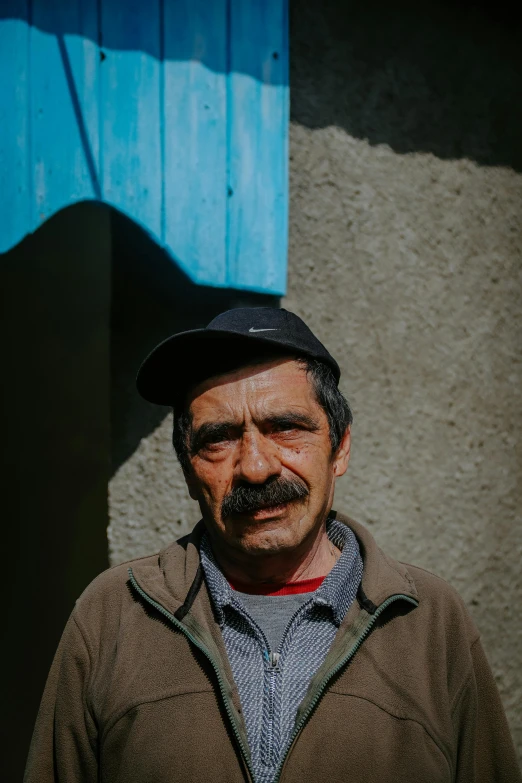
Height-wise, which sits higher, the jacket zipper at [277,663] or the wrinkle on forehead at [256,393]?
the wrinkle on forehead at [256,393]

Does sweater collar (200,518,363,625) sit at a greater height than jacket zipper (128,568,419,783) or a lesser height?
greater

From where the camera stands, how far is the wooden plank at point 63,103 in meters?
2.23

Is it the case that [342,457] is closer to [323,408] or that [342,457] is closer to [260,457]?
[323,408]

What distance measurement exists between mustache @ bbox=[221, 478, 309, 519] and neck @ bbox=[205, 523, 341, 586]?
0.12m

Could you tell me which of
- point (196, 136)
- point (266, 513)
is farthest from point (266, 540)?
point (196, 136)

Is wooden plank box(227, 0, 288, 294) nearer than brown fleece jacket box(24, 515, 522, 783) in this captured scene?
No

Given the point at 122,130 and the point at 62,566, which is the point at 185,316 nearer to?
the point at 122,130

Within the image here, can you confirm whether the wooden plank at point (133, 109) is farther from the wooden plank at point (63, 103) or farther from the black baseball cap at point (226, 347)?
the black baseball cap at point (226, 347)

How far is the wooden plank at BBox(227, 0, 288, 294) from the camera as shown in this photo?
2.56 meters

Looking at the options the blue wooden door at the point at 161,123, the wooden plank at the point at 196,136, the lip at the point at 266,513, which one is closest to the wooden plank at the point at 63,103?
the blue wooden door at the point at 161,123

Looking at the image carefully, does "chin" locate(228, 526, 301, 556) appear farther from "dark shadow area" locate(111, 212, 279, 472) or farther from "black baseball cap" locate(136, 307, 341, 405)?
"dark shadow area" locate(111, 212, 279, 472)

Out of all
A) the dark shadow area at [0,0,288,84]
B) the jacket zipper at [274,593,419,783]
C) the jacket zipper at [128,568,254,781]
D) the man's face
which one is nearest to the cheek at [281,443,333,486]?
the man's face

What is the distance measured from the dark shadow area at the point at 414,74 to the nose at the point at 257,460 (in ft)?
5.24

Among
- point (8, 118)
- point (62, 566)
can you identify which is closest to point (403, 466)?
point (62, 566)
